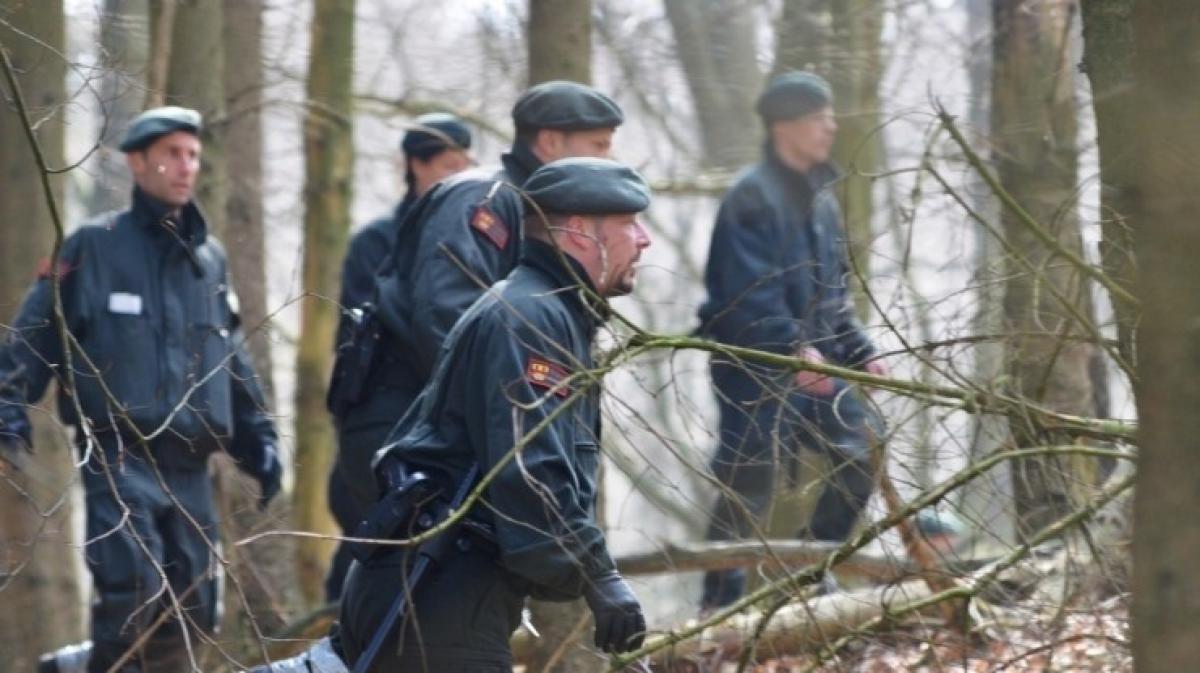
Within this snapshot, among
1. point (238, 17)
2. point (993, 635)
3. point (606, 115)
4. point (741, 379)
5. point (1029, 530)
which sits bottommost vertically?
point (993, 635)

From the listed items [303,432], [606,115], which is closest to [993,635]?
[606,115]

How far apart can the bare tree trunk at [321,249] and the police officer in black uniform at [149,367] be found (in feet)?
10.8

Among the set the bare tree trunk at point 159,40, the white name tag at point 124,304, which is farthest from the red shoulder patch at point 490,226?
the bare tree trunk at point 159,40

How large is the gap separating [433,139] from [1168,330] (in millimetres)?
5599

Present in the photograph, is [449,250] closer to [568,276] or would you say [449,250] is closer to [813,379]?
[568,276]

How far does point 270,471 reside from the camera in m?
7.68

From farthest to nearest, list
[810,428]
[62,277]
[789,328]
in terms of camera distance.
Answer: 1. [789,328]
2. [62,277]
3. [810,428]

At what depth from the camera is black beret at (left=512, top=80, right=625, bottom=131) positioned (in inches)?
258

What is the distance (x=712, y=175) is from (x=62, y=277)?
5694mm

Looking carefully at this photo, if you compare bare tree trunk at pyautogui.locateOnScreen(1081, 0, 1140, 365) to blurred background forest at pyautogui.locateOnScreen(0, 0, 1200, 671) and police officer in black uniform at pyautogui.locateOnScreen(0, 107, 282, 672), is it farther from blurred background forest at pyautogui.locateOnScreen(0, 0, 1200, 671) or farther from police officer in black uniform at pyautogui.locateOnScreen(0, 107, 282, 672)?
police officer in black uniform at pyautogui.locateOnScreen(0, 107, 282, 672)

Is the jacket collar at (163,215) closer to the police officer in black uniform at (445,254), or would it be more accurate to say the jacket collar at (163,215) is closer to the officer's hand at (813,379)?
the police officer in black uniform at (445,254)

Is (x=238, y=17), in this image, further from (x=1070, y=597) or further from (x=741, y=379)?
(x=1070, y=597)

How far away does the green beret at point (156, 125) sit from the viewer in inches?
290

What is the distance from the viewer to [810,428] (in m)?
5.33
